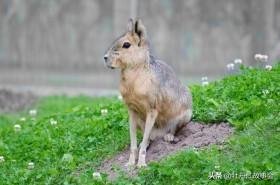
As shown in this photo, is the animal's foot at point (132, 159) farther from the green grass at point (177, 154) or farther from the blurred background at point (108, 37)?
the blurred background at point (108, 37)

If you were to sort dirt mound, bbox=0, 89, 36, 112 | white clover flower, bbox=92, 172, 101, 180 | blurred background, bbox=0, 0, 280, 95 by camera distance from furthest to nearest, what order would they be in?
1. blurred background, bbox=0, 0, 280, 95
2. dirt mound, bbox=0, 89, 36, 112
3. white clover flower, bbox=92, 172, 101, 180

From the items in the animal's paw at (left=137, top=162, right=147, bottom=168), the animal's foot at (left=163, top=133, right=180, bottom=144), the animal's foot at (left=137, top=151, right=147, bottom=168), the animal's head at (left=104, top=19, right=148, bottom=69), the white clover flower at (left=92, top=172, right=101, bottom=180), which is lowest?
the white clover flower at (left=92, top=172, right=101, bottom=180)

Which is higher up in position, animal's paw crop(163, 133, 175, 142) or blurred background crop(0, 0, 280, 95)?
blurred background crop(0, 0, 280, 95)

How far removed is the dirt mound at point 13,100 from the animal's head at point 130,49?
6.53m

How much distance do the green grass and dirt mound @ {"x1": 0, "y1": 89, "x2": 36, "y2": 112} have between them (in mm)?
3340

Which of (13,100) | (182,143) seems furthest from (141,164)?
(13,100)

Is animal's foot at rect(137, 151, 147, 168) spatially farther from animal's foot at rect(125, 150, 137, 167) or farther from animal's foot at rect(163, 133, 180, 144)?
animal's foot at rect(163, 133, 180, 144)

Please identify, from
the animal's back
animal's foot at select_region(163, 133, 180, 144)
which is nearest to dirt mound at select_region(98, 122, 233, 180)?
animal's foot at select_region(163, 133, 180, 144)

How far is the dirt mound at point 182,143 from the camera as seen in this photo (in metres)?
Result: 7.29

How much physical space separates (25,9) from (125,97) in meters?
9.13

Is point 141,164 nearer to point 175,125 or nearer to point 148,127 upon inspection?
point 148,127

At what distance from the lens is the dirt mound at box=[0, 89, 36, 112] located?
13.6m

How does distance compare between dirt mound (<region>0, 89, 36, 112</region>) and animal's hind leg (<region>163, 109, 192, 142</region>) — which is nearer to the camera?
animal's hind leg (<region>163, 109, 192, 142</region>)

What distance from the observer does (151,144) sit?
7.62 m
